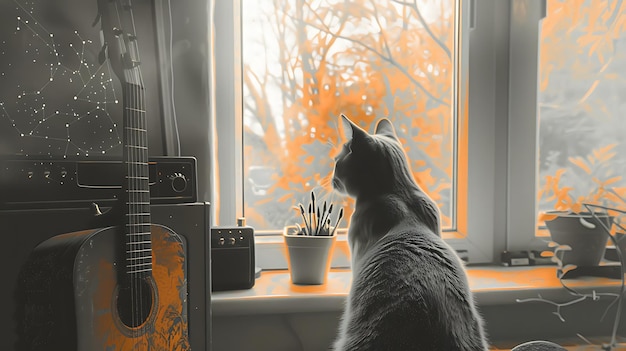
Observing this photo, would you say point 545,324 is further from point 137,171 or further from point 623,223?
point 137,171

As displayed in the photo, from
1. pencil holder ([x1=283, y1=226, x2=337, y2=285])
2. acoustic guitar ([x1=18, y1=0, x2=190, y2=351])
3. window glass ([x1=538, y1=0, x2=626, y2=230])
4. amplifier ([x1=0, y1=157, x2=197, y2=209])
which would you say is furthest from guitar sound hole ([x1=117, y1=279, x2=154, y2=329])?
window glass ([x1=538, y1=0, x2=626, y2=230])

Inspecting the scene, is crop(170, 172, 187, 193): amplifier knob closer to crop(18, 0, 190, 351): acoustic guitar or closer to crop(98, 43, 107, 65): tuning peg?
crop(18, 0, 190, 351): acoustic guitar

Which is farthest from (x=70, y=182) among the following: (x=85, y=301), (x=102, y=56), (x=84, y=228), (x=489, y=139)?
(x=489, y=139)

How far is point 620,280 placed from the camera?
116cm

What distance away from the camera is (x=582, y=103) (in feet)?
4.37

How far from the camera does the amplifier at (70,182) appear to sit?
26.5 inches

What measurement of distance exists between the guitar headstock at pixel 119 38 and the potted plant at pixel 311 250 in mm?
480

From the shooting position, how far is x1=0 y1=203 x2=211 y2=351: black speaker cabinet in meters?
0.66

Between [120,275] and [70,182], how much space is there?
158 millimetres

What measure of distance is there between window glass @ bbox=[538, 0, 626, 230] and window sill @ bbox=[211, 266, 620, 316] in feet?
0.78

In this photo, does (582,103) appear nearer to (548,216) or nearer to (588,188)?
(588,188)

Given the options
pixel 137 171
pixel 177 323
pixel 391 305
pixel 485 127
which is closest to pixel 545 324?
pixel 485 127

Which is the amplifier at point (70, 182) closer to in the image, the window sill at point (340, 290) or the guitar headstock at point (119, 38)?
the guitar headstock at point (119, 38)

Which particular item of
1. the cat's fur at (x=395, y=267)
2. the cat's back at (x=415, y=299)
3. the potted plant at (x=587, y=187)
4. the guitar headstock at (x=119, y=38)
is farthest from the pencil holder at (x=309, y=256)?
the potted plant at (x=587, y=187)
